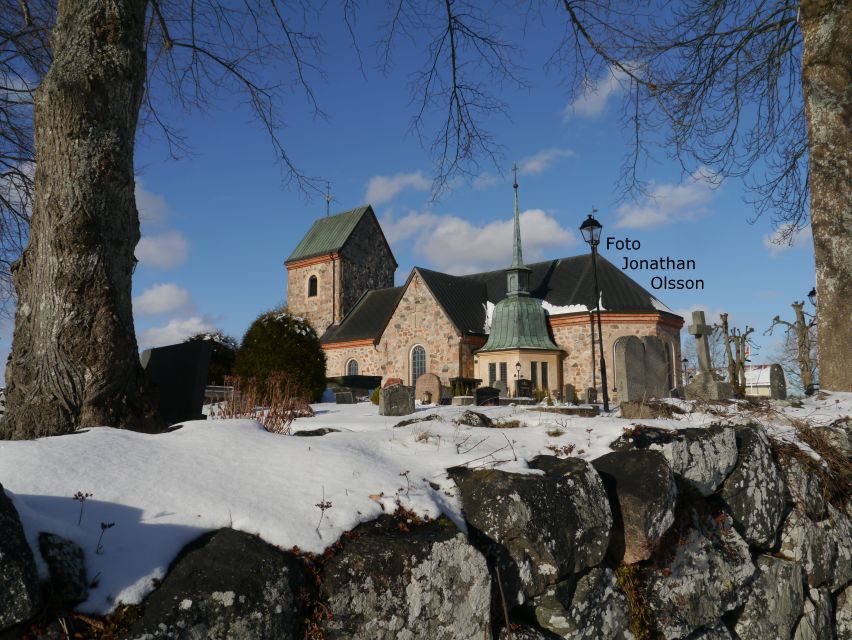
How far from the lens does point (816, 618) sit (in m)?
4.45

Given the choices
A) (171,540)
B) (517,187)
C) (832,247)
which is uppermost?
(517,187)

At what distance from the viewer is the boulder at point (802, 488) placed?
4.61 metres

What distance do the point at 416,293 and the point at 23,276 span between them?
927 inches

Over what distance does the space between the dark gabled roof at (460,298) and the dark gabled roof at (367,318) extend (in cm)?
214

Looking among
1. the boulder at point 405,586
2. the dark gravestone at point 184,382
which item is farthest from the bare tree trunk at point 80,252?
the boulder at point 405,586

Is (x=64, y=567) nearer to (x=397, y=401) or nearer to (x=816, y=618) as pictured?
(x=816, y=618)

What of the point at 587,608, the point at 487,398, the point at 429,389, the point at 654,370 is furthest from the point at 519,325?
the point at 587,608

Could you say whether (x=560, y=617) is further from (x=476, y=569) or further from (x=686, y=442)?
(x=686, y=442)

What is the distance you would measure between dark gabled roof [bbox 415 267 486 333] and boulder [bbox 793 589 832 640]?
2167cm

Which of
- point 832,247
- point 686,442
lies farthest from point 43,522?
point 832,247

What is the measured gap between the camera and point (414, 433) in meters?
4.04

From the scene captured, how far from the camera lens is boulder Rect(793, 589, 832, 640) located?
4352 millimetres

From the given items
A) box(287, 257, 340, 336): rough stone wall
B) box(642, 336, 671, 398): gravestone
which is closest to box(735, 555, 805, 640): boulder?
box(642, 336, 671, 398): gravestone

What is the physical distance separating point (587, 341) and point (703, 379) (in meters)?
14.4
